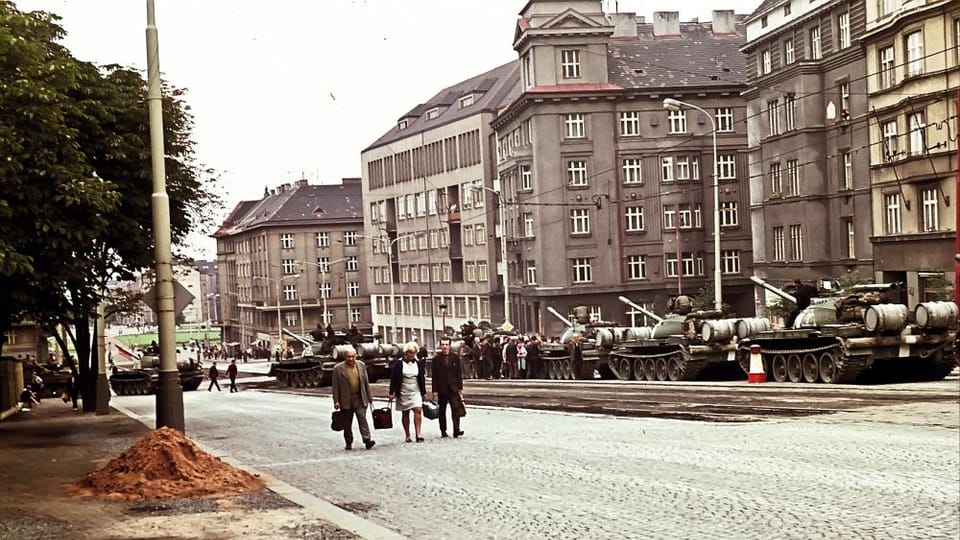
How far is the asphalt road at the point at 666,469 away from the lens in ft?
38.3

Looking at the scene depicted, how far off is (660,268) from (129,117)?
165 ft

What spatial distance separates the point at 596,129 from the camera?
7275 centimetres

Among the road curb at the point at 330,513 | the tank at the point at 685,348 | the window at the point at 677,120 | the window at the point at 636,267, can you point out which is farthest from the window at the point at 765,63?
the road curb at the point at 330,513

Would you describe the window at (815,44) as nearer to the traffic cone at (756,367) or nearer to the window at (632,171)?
the window at (632,171)

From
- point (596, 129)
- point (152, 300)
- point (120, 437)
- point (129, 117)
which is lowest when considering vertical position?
point (120, 437)

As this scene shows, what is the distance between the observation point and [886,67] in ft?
159

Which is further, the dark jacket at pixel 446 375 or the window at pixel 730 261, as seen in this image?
the window at pixel 730 261

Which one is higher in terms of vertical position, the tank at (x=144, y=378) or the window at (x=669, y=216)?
the window at (x=669, y=216)

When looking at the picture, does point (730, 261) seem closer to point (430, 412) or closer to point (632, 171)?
point (632, 171)

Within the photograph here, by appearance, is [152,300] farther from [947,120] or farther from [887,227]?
[887,227]

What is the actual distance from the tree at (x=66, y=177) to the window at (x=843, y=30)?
31089 mm

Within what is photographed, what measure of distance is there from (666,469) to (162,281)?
6.97 meters

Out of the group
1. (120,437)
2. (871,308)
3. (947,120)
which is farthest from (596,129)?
(120,437)

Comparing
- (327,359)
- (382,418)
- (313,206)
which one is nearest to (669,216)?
(327,359)
